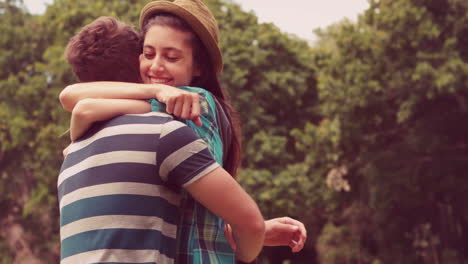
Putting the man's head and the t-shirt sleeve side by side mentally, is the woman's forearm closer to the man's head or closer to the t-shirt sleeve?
the man's head

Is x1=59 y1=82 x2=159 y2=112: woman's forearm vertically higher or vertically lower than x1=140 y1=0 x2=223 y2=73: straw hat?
lower

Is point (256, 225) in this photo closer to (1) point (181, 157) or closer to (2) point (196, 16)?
(1) point (181, 157)

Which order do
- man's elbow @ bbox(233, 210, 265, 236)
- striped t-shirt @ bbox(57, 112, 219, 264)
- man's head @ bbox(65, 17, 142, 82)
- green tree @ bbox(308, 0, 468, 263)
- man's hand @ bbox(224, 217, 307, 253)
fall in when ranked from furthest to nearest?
green tree @ bbox(308, 0, 468, 263), man's hand @ bbox(224, 217, 307, 253), man's head @ bbox(65, 17, 142, 82), man's elbow @ bbox(233, 210, 265, 236), striped t-shirt @ bbox(57, 112, 219, 264)

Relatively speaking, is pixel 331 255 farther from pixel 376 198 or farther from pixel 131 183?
pixel 131 183

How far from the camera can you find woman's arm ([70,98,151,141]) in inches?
60.1

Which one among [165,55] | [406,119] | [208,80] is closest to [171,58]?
[165,55]

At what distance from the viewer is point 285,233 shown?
190cm

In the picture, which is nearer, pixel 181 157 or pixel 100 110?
pixel 181 157

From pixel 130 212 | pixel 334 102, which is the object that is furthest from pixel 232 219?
pixel 334 102

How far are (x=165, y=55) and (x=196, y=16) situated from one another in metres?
0.16

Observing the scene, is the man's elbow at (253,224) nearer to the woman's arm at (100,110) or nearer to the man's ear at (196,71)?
the woman's arm at (100,110)

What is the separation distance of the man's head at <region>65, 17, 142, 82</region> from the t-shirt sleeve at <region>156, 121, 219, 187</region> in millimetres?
Result: 462

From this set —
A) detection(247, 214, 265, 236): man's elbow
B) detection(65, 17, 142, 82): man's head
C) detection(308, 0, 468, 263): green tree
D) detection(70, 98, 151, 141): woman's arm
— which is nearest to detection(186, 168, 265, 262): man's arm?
detection(247, 214, 265, 236): man's elbow

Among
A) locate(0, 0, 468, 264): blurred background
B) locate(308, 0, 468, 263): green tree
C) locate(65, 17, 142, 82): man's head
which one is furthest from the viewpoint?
locate(0, 0, 468, 264): blurred background
